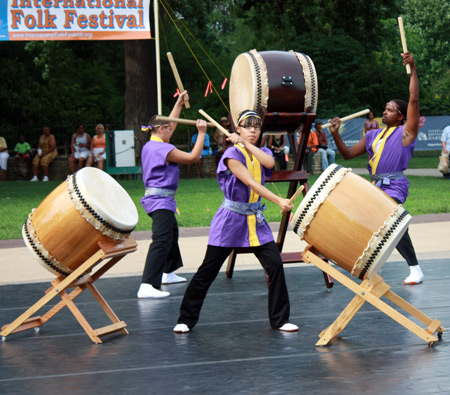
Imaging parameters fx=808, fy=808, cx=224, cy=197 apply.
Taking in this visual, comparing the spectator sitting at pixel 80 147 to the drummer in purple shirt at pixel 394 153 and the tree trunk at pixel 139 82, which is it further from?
the drummer in purple shirt at pixel 394 153

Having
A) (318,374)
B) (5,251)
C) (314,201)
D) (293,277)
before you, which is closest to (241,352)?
(318,374)

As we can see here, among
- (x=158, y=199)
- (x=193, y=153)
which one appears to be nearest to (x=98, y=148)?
(x=158, y=199)

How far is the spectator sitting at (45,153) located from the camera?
66.6 ft

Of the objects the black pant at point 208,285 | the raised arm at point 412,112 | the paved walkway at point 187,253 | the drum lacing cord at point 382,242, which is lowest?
the paved walkway at point 187,253

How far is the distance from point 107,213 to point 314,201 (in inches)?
54.0

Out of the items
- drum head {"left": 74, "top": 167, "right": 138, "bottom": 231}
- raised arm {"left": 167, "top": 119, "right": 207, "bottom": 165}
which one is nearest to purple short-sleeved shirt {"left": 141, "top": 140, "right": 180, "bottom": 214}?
raised arm {"left": 167, "top": 119, "right": 207, "bottom": 165}

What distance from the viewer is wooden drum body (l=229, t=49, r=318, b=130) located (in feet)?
23.6

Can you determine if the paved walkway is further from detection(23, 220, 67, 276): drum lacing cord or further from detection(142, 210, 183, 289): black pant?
detection(23, 220, 67, 276): drum lacing cord

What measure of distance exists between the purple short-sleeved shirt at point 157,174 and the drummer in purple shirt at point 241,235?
136cm

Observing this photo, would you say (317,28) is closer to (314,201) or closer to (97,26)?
(97,26)

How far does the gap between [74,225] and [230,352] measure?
134 centimetres

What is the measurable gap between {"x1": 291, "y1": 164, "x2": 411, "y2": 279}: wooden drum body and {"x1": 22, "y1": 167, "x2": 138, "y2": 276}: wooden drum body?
49.6 inches

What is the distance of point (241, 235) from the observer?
5.60m

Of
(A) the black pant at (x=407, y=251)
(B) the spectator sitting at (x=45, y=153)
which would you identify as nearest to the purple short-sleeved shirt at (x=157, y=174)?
(A) the black pant at (x=407, y=251)
